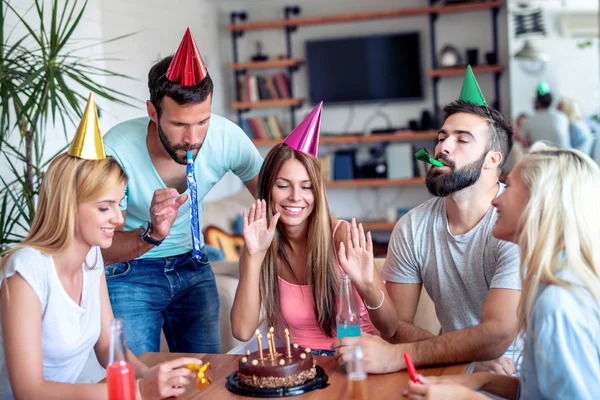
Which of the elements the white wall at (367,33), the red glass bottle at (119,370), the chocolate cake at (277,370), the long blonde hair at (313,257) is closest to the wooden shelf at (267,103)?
the white wall at (367,33)

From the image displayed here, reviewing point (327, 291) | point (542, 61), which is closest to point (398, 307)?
point (327, 291)

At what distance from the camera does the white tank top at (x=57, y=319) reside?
1.84 metres

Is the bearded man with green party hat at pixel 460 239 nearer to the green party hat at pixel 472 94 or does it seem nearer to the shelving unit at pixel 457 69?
the green party hat at pixel 472 94

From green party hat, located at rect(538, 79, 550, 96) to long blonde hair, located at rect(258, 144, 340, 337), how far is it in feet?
15.2

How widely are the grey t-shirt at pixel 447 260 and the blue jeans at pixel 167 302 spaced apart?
66 centimetres

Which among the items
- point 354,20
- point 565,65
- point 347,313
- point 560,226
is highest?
point 354,20

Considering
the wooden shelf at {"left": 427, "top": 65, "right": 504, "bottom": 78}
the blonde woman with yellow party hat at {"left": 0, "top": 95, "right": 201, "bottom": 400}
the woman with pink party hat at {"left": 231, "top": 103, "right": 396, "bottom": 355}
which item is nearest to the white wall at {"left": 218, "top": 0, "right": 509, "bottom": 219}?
the wooden shelf at {"left": 427, "top": 65, "right": 504, "bottom": 78}

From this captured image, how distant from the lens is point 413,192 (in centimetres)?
734

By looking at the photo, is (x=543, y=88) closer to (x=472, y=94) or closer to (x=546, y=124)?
(x=546, y=124)

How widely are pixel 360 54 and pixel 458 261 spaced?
508cm

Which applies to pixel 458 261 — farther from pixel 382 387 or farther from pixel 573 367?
pixel 573 367

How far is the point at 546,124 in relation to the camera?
650 cm

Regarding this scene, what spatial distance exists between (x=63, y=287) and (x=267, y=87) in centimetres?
559

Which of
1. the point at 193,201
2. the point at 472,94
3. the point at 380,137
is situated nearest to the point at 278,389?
the point at 193,201
